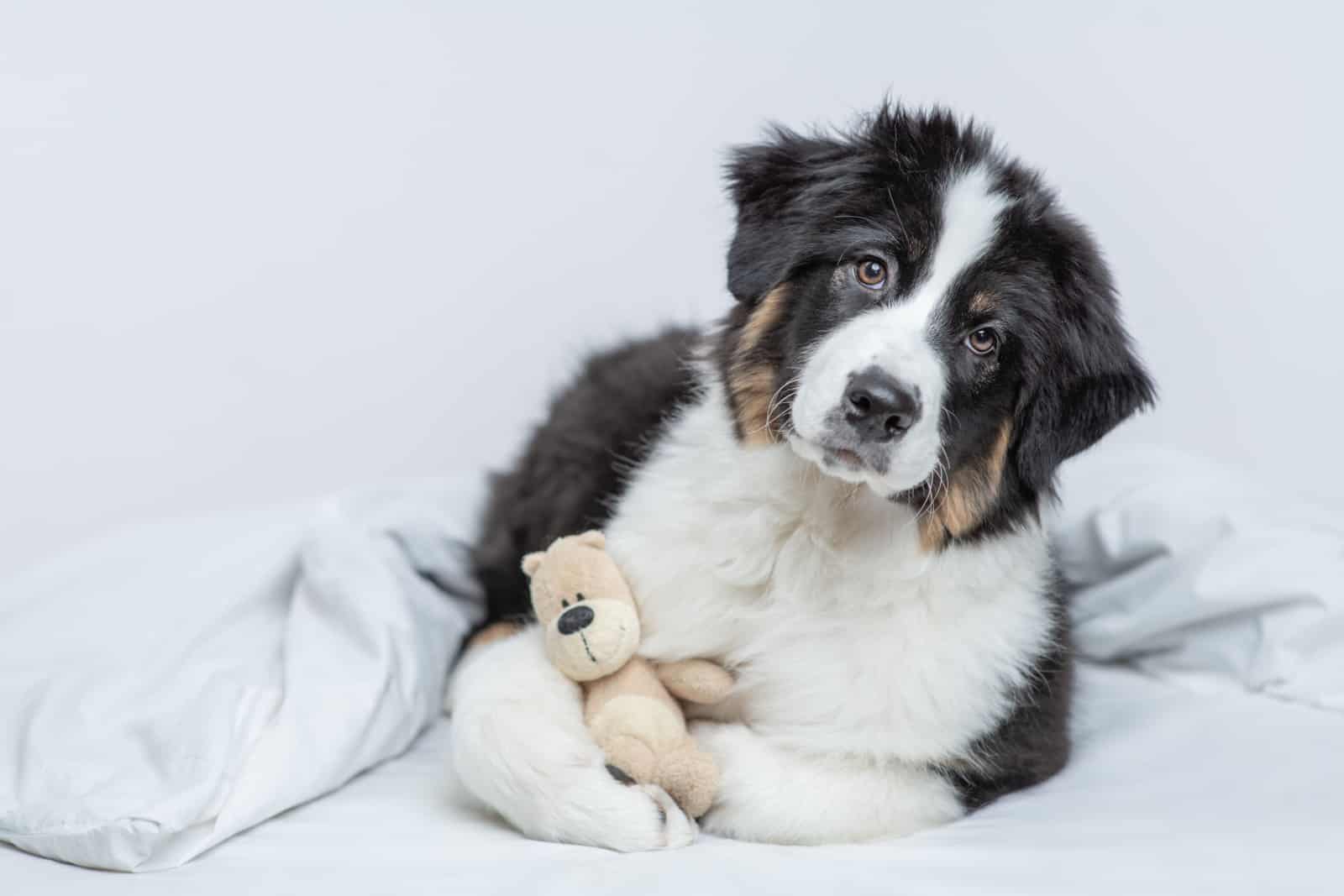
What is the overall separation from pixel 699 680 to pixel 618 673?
193mm

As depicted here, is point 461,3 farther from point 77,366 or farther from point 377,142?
point 77,366

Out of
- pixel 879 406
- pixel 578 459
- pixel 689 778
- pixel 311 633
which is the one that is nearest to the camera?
pixel 879 406

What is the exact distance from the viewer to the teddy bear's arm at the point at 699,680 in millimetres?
3158

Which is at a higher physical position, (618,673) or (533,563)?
(533,563)

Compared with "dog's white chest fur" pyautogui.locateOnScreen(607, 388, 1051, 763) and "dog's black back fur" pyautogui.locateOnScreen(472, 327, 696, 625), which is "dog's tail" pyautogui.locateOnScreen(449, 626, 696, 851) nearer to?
"dog's white chest fur" pyautogui.locateOnScreen(607, 388, 1051, 763)

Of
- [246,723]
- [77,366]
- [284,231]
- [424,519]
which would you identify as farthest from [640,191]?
[246,723]

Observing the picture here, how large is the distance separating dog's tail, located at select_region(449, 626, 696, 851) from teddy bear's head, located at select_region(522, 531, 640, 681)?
0.11 m

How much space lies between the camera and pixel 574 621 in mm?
3109

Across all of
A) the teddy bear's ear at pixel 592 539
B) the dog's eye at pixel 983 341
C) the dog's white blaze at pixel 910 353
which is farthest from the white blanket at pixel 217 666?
the dog's eye at pixel 983 341

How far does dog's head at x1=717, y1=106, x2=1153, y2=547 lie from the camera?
2.81 metres

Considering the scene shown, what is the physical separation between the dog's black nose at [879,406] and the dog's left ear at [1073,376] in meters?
0.46

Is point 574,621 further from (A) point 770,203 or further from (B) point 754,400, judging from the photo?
(A) point 770,203

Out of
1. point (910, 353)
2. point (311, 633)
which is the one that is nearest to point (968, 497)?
point (910, 353)

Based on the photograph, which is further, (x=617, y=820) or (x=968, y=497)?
(x=968, y=497)
